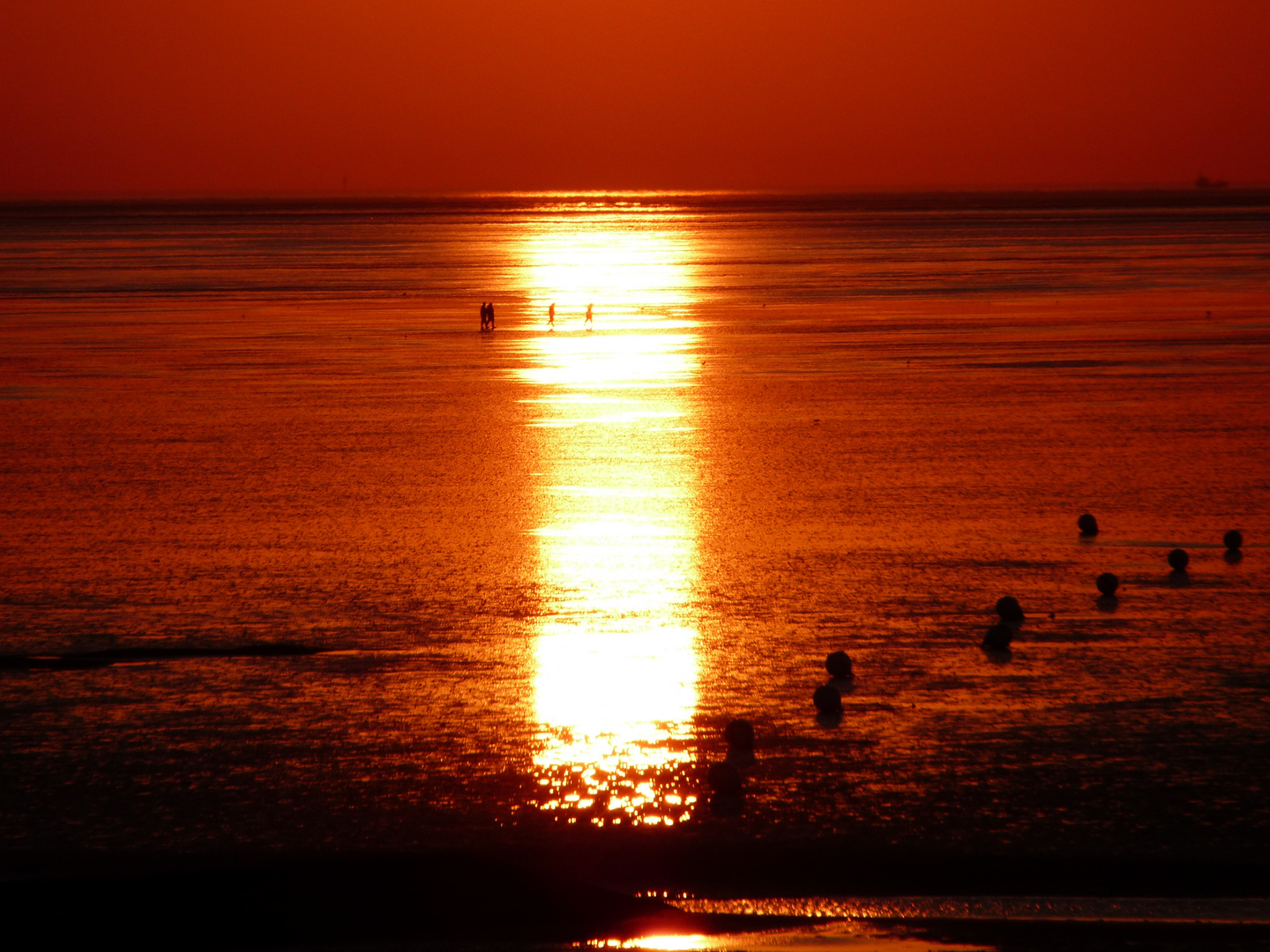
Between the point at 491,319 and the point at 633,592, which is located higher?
the point at 491,319

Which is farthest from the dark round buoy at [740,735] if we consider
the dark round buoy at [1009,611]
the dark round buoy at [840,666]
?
the dark round buoy at [1009,611]

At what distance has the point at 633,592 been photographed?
1290cm

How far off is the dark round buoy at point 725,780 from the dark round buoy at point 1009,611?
3983 millimetres

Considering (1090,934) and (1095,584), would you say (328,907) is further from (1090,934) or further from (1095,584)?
(1095,584)

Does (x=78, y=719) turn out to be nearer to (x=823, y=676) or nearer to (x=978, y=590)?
(x=823, y=676)

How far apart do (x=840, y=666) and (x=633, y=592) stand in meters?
2.79

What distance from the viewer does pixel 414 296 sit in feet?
168

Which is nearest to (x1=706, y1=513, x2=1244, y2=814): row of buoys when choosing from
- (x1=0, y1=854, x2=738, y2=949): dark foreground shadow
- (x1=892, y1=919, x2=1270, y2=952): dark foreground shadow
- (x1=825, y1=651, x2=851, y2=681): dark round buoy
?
(x1=825, y1=651, x2=851, y2=681): dark round buoy

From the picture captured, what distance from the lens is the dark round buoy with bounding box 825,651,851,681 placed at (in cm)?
1055

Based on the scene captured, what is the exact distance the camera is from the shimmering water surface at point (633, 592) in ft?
28.5

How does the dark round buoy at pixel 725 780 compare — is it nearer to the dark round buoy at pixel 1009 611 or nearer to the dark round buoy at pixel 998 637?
the dark round buoy at pixel 998 637

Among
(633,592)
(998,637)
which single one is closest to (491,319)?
(633,592)

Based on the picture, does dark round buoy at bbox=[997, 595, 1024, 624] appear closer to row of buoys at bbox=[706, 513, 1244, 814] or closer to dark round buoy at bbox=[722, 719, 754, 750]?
row of buoys at bbox=[706, 513, 1244, 814]

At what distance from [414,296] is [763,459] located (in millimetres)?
33738
